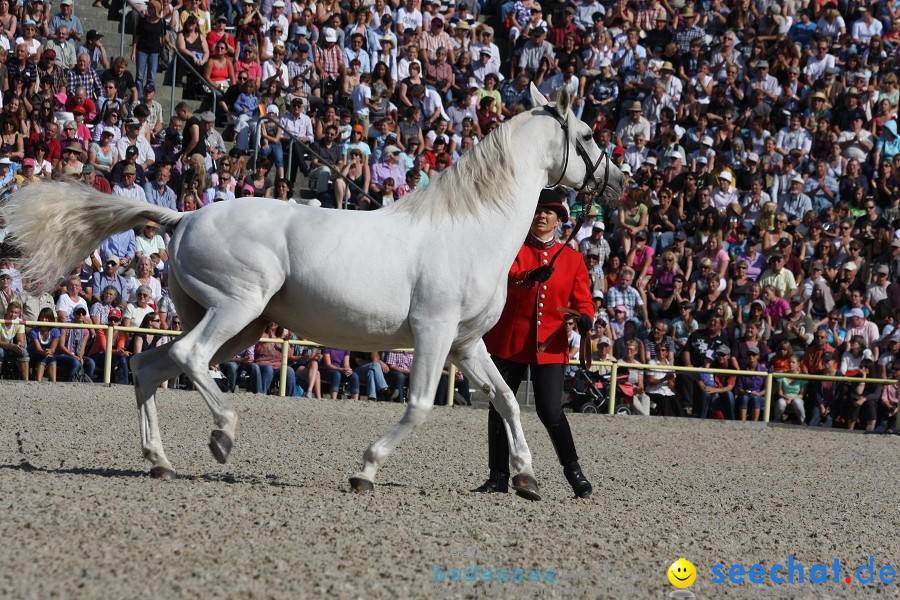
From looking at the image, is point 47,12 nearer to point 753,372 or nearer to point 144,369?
point 753,372

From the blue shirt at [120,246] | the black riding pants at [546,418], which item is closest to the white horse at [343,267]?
the black riding pants at [546,418]

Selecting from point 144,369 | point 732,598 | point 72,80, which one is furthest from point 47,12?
point 732,598

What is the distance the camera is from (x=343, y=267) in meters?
6.45

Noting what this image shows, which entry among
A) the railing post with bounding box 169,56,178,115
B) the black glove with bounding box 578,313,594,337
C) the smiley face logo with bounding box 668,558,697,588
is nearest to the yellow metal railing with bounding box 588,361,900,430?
the railing post with bounding box 169,56,178,115

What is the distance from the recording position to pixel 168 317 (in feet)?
44.0

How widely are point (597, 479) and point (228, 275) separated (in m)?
3.14

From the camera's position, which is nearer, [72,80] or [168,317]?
[168,317]

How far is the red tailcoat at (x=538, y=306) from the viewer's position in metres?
7.07

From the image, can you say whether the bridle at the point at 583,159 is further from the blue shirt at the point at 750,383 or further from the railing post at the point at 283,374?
the blue shirt at the point at 750,383

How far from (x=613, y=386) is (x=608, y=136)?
508cm

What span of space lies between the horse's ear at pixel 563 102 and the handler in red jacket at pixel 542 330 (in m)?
0.49

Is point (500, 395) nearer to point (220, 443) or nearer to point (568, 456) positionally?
point (568, 456)

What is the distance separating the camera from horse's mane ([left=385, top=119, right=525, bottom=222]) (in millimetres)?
6734

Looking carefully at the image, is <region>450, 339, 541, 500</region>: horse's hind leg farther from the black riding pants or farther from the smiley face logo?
the smiley face logo
